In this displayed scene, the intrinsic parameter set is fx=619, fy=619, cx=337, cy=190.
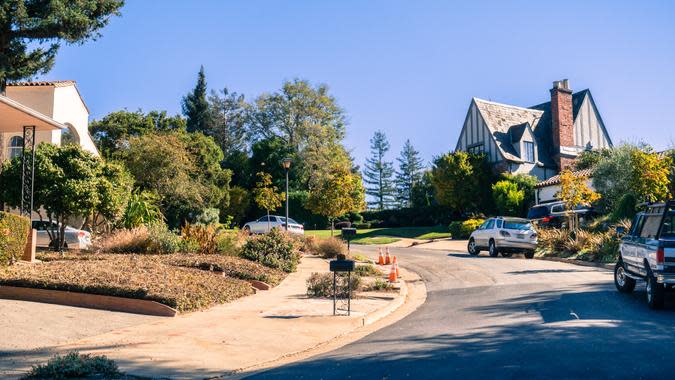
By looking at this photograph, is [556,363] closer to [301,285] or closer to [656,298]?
[656,298]

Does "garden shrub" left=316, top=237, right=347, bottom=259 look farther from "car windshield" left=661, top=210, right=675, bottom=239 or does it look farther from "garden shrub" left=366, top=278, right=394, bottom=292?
"car windshield" left=661, top=210, right=675, bottom=239

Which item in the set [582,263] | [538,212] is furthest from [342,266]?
[538,212]

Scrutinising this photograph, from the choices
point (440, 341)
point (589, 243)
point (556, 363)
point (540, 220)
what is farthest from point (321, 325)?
point (540, 220)

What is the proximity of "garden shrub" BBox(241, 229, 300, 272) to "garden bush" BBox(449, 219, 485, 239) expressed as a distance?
1895 cm

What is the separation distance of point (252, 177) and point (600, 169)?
117 feet

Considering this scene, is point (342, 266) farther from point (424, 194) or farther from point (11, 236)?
point (424, 194)

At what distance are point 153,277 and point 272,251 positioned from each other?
6.02 metres

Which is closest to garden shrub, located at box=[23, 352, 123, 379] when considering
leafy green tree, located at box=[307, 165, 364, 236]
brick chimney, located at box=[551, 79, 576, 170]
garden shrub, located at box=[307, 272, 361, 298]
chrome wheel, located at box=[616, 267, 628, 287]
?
garden shrub, located at box=[307, 272, 361, 298]

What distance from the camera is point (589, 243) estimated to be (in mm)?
23500

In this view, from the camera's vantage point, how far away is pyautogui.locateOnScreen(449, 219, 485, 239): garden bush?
3672 centimetres

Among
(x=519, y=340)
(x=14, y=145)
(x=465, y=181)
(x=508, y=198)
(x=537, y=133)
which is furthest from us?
(x=537, y=133)

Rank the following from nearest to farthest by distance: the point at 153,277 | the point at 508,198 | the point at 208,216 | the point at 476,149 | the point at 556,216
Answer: the point at 153,277
the point at 556,216
the point at 508,198
the point at 208,216
the point at 476,149

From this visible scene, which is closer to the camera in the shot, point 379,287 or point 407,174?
point 379,287

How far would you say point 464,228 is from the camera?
3703 centimetres
